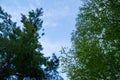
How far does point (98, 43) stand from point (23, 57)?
7.45 metres

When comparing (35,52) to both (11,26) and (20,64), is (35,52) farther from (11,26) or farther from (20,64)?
(11,26)

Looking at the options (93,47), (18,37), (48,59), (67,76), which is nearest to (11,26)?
(18,37)

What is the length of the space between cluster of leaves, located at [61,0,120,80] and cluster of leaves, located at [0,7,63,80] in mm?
4733

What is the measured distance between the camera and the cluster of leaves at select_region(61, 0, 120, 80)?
65.1 feet

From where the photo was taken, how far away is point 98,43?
69.8 ft

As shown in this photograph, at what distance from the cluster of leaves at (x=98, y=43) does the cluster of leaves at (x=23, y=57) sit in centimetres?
473

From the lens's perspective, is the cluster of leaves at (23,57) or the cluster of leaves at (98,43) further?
the cluster of leaves at (23,57)

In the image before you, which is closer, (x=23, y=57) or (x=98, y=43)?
(x=98, y=43)

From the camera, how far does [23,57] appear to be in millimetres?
26000

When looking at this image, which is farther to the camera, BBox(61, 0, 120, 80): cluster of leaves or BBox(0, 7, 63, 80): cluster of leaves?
BBox(0, 7, 63, 80): cluster of leaves

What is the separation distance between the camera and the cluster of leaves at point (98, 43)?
19844 millimetres

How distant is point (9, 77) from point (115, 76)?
1017 centimetres

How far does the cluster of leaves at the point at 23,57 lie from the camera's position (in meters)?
25.8

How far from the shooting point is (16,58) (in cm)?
2589
